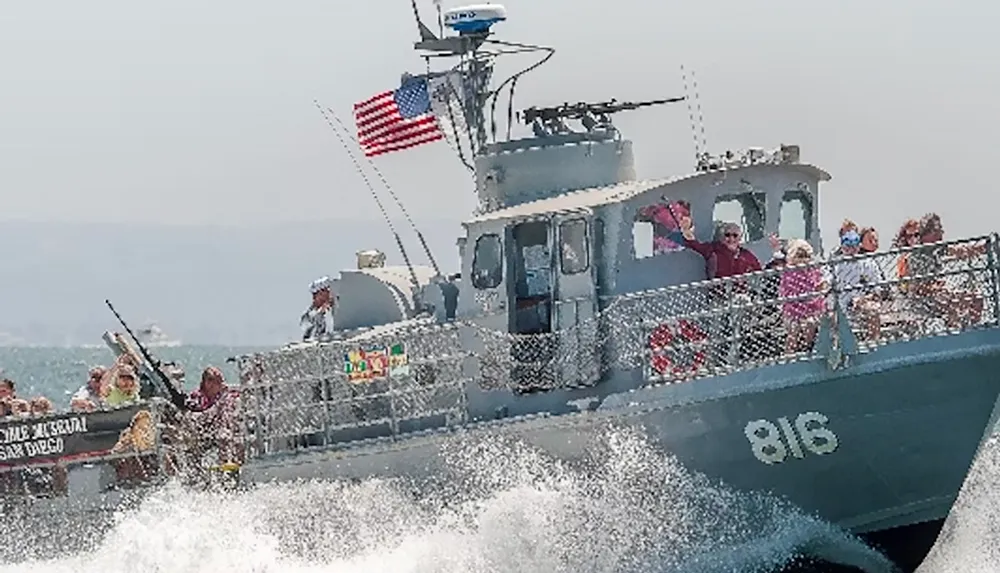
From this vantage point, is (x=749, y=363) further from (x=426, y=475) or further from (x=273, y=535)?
(x=273, y=535)

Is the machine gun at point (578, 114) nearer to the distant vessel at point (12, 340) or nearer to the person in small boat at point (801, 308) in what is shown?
the person in small boat at point (801, 308)

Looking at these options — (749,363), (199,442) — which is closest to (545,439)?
(749,363)

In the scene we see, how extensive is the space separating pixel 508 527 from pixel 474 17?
18.8 ft

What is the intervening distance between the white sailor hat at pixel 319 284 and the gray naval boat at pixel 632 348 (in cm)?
17

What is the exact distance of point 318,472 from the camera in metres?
18.4

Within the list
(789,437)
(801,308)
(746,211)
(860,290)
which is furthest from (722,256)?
(860,290)

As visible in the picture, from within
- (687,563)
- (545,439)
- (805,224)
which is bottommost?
(687,563)

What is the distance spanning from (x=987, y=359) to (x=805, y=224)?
12.3 feet

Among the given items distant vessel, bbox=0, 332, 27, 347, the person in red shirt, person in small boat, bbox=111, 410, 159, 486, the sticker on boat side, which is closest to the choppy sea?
person in small boat, bbox=111, 410, 159, 486

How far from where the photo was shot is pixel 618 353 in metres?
16.7

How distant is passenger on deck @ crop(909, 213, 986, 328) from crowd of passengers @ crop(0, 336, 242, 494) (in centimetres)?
751

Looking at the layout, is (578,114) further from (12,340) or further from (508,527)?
(12,340)

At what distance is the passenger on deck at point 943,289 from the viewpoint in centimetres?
1525

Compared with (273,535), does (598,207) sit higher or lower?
higher
